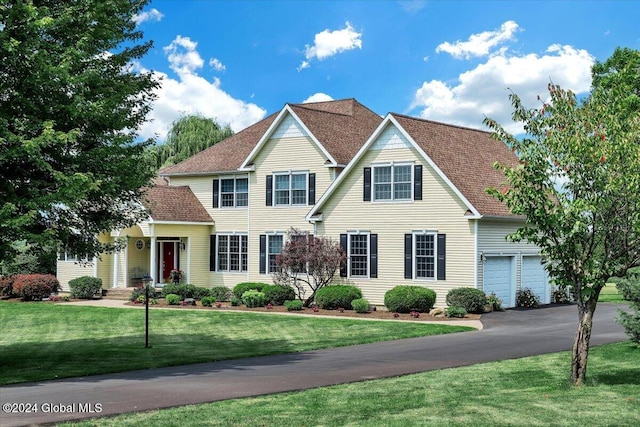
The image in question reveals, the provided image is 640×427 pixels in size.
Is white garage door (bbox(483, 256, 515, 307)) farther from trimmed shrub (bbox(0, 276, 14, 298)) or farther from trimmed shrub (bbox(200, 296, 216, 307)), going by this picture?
trimmed shrub (bbox(0, 276, 14, 298))

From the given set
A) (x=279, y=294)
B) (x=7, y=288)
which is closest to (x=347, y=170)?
(x=279, y=294)

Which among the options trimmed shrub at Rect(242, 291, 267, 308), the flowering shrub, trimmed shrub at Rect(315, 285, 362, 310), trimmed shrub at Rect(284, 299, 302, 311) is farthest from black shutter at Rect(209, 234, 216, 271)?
the flowering shrub

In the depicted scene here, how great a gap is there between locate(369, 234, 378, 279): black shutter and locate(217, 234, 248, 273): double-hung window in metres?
8.09

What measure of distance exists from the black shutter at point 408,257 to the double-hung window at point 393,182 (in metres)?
1.76

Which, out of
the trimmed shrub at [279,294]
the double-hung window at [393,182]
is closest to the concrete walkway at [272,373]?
the double-hung window at [393,182]

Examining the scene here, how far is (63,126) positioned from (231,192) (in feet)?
74.6

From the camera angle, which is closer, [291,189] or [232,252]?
[291,189]

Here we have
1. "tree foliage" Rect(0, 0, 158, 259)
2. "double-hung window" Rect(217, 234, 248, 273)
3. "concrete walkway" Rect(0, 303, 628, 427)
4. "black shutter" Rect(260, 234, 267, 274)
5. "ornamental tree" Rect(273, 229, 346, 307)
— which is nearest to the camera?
"concrete walkway" Rect(0, 303, 628, 427)

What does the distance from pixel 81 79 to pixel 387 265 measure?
19.2 m

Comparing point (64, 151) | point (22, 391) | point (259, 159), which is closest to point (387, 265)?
point (259, 159)

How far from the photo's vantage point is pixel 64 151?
17.5 metres

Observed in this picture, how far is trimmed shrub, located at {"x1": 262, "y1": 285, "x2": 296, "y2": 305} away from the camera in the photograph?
3422cm

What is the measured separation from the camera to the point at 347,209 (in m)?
34.4

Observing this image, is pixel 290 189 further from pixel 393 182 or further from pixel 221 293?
pixel 393 182
